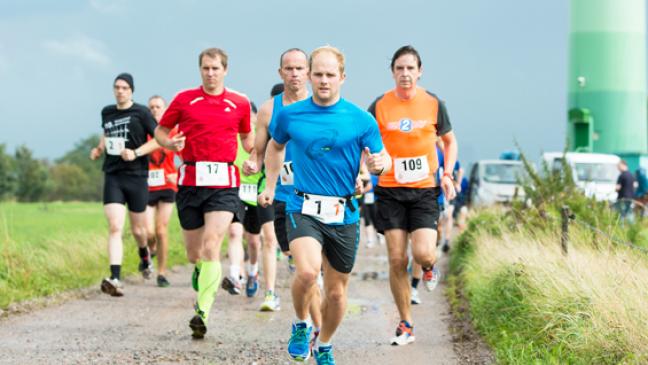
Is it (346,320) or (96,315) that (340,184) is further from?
(96,315)

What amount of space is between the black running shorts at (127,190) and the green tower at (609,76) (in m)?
35.3

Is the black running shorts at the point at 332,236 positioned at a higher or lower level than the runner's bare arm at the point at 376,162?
lower

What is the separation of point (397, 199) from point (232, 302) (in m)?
3.03

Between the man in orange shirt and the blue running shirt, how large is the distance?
161cm

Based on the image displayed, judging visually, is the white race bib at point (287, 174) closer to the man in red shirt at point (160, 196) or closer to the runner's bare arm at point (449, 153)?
the runner's bare arm at point (449, 153)

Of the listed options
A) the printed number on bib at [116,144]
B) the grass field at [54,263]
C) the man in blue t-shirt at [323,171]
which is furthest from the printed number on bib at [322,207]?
the printed number on bib at [116,144]

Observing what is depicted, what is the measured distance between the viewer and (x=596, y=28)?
1742 inches

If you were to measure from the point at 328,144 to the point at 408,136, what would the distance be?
6.32 feet

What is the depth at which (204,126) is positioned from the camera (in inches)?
323

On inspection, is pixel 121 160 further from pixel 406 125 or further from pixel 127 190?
pixel 406 125

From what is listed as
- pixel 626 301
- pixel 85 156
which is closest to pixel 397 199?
pixel 626 301

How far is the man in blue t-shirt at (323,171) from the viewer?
6.11 metres

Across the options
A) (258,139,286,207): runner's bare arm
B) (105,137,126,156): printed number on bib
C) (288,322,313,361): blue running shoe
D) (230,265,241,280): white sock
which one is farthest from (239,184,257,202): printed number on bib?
(288,322,313,361): blue running shoe

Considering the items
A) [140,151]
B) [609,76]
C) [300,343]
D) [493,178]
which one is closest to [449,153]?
[300,343]
